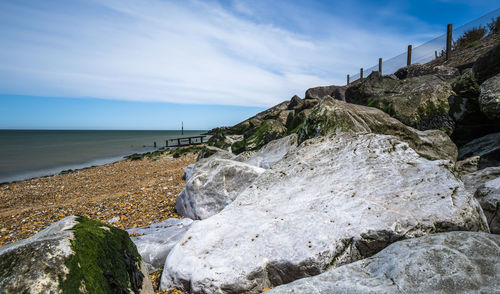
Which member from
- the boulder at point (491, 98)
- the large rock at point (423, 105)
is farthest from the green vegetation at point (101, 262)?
the large rock at point (423, 105)

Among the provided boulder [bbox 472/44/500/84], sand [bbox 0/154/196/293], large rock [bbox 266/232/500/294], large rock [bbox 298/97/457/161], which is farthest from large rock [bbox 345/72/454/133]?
sand [bbox 0/154/196/293]

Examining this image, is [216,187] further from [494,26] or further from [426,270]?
[494,26]

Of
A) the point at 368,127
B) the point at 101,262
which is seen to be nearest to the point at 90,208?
the point at 101,262

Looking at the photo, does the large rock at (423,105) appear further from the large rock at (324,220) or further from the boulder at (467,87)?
→ the large rock at (324,220)

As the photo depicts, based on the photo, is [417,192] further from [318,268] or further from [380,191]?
[318,268]

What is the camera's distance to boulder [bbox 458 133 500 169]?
569 centimetres

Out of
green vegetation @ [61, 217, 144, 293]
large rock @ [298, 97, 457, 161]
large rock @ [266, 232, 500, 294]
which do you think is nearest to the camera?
large rock @ [266, 232, 500, 294]

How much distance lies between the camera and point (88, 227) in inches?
108

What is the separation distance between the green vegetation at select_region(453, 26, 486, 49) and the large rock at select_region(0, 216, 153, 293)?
1386 inches

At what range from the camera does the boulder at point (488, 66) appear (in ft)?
24.1

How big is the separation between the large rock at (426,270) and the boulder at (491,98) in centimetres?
499

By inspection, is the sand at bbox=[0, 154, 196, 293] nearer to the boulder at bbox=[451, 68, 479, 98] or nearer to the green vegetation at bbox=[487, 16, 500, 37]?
the boulder at bbox=[451, 68, 479, 98]

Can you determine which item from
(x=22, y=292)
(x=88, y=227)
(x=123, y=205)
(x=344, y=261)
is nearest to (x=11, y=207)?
(x=123, y=205)

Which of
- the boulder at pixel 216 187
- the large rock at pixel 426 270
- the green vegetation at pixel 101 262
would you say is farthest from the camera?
the boulder at pixel 216 187
